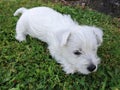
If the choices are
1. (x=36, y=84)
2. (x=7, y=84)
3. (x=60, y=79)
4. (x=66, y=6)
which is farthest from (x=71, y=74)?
(x=66, y=6)

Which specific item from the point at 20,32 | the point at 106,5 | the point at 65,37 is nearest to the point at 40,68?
the point at 65,37

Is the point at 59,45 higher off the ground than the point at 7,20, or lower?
higher

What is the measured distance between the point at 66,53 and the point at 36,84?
26.1 inches

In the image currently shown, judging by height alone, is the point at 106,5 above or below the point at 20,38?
below

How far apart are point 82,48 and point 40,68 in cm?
94

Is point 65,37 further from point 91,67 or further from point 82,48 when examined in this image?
point 91,67

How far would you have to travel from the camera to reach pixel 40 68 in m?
5.60

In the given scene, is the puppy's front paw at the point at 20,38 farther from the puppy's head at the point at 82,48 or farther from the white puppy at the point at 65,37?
the puppy's head at the point at 82,48

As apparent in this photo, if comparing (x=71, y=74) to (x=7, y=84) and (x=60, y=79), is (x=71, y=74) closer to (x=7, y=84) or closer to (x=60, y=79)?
(x=60, y=79)

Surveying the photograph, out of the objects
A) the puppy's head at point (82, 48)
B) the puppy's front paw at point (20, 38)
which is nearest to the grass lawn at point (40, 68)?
the puppy's front paw at point (20, 38)

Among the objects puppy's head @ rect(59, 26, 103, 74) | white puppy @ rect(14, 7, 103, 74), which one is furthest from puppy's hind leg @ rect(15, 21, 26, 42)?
puppy's head @ rect(59, 26, 103, 74)

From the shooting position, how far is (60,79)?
539 cm

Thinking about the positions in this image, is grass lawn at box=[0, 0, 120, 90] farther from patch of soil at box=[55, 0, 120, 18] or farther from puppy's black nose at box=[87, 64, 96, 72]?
patch of soil at box=[55, 0, 120, 18]

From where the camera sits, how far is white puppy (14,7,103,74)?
16.5 feet
